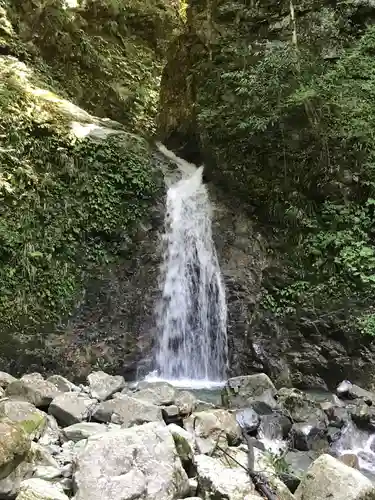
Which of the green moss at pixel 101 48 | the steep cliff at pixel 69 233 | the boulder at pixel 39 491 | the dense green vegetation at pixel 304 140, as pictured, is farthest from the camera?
the green moss at pixel 101 48

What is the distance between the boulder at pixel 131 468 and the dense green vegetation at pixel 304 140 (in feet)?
17.6

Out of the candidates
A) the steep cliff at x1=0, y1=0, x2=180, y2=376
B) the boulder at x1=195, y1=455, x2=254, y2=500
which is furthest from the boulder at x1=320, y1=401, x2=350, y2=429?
the steep cliff at x1=0, y1=0, x2=180, y2=376

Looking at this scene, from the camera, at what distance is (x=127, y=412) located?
5.02 metres

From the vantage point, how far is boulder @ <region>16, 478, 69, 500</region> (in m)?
3.01

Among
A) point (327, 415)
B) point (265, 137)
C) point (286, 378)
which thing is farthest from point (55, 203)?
point (327, 415)

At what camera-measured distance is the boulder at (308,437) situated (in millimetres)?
5629

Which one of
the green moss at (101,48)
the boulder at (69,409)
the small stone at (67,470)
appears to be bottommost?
the boulder at (69,409)

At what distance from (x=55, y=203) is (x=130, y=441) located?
5926 mm

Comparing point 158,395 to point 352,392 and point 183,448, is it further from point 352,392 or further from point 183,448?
point 352,392

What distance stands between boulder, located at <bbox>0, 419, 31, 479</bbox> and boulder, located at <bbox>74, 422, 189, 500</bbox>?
1.24 feet

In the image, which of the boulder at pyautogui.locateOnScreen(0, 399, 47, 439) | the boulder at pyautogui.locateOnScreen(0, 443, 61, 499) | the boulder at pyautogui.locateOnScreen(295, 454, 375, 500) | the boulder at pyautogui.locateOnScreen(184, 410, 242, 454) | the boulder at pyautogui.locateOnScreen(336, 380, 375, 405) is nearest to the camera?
the boulder at pyautogui.locateOnScreen(0, 443, 61, 499)

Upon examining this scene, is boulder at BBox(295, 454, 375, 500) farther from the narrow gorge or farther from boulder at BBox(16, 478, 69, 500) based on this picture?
boulder at BBox(16, 478, 69, 500)

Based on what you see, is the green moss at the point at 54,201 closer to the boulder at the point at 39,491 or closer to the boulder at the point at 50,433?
the boulder at the point at 50,433

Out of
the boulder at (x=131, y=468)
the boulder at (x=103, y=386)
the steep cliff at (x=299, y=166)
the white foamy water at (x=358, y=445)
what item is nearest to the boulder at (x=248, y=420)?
the white foamy water at (x=358, y=445)
